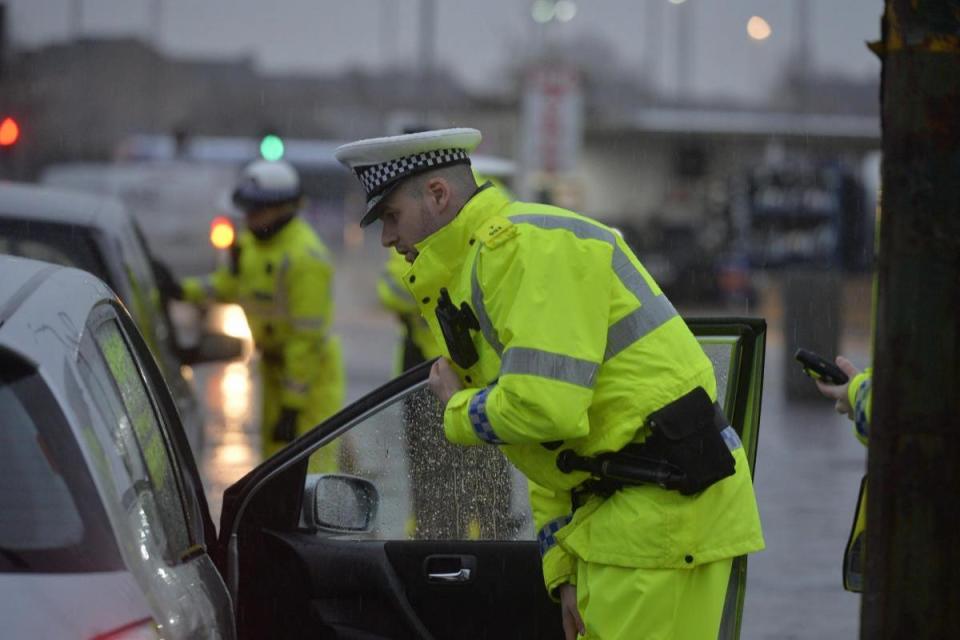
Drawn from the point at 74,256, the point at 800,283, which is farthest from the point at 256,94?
the point at 74,256

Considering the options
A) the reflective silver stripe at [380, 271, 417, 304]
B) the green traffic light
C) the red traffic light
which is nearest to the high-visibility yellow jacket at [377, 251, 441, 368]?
the reflective silver stripe at [380, 271, 417, 304]

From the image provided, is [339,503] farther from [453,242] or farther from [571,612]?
[453,242]

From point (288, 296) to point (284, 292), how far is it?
1.1 inches

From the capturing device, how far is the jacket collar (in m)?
3.67

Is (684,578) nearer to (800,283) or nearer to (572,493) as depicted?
(572,493)

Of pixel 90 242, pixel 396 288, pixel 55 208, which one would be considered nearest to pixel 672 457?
pixel 90 242

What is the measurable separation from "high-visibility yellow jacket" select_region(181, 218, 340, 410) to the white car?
4.84m

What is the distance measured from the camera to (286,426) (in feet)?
30.7

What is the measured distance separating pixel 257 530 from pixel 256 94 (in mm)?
75943

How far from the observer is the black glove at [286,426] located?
9.34m

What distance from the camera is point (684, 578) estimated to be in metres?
3.63

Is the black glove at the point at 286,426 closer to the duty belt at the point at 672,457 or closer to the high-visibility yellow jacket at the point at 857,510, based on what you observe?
the high-visibility yellow jacket at the point at 857,510

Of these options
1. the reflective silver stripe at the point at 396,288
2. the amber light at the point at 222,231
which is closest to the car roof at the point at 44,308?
the reflective silver stripe at the point at 396,288

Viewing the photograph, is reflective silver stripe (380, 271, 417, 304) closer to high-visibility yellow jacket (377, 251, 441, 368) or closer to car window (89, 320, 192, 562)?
high-visibility yellow jacket (377, 251, 441, 368)
